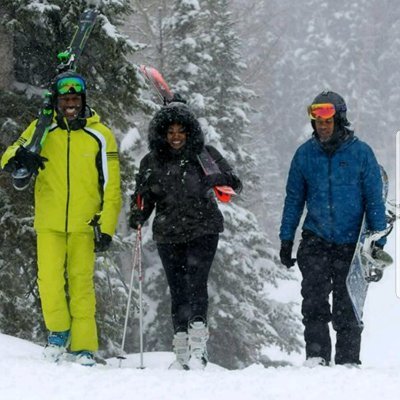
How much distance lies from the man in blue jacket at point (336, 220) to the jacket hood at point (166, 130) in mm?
1019

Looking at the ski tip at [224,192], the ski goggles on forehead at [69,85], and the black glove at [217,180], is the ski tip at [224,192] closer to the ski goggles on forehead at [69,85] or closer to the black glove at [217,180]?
the black glove at [217,180]

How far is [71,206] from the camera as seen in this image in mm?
5832

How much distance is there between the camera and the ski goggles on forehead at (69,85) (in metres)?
5.95

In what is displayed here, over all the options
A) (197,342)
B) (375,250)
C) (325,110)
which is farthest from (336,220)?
(197,342)

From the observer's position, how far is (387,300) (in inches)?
1443

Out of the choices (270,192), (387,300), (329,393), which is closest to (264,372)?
(329,393)

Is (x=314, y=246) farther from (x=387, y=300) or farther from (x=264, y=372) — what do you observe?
(x=387, y=300)

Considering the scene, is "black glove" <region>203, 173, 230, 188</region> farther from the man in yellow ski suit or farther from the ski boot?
the ski boot

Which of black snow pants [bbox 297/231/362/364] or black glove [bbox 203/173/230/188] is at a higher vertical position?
black glove [bbox 203/173/230/188]

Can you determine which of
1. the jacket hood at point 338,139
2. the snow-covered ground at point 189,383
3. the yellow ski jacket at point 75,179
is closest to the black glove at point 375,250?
the jacket hood at point 338,139

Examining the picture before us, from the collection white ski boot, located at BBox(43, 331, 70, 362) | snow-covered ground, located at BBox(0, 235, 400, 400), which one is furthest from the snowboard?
white ski boot, located at BBox(43, 331, 70, 362)

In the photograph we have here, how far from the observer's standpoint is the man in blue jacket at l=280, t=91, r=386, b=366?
5.68m

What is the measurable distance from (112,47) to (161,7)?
14099 mm

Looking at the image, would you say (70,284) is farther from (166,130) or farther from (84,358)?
(166,130)
